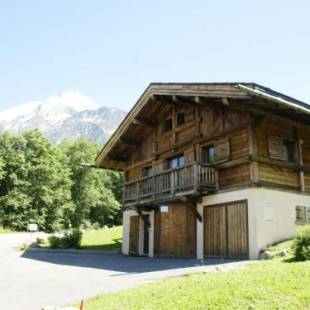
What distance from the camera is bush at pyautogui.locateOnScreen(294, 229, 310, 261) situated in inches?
450

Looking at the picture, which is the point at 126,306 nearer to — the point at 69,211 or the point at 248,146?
the point at 248,146

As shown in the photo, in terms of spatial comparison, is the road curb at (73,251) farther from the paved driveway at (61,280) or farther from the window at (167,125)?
the window at (167,125)

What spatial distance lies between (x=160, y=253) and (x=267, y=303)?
14.5 m

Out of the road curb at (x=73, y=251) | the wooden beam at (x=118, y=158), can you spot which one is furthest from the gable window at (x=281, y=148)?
the road curb at (x=73, y=251)

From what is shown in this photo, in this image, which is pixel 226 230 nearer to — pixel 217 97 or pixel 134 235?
pixel 217 97

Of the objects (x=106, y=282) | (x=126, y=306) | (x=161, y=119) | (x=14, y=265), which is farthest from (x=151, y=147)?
(x=126, y=306)

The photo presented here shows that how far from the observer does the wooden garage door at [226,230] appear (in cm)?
1620

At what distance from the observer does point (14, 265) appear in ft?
58.1

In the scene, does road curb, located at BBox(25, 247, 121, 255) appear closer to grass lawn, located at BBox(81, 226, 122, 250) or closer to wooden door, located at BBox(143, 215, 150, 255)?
grass lawn, located at BBox(81, 226, 122, 250)

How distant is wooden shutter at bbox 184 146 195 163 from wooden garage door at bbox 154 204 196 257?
2189 mm

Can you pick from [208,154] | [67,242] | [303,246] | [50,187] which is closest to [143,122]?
[208,154]

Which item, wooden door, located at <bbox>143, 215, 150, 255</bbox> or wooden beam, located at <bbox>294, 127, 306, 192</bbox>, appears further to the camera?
wooden door, located at <bbox>143, 215, 150, 255</bbox>

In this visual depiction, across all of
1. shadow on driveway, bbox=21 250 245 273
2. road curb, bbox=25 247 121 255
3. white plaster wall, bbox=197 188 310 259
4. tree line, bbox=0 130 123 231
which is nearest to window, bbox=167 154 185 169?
white plaster wall, bbox=197 188 310 259

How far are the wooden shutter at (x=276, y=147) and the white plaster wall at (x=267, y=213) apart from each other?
1.51 meters
